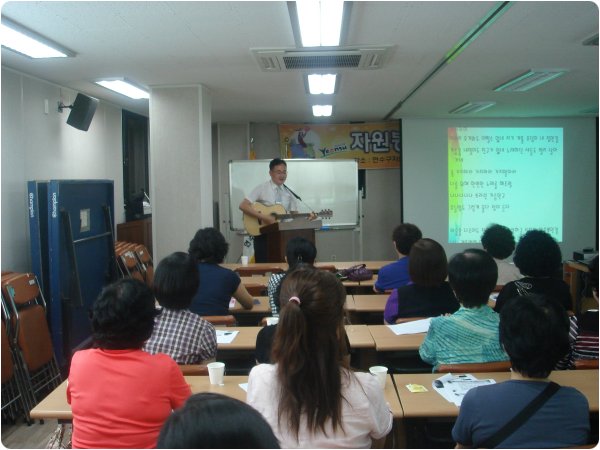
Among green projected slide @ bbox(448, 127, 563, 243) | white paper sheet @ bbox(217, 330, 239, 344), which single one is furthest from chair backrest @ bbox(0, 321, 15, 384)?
green projected slide @ bbox(448, 127, 563, 243)

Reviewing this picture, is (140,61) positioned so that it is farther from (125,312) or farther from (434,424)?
(434,424)

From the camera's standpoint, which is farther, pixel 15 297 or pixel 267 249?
pixel 267 249

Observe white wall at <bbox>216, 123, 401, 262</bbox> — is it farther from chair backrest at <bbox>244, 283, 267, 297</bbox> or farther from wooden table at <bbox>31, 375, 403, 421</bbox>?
wooden table at <bbox>31, 375, 403, 421</bbox>

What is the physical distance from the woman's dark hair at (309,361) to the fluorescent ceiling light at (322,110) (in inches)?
225

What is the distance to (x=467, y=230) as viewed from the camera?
8.12 metres

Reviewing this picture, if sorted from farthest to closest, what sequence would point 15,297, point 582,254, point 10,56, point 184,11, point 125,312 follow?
1. point 582,254
2. point 10,56
3. point 15,297
4. point 184,11
5. point 125,312

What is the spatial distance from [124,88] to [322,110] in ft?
9.24

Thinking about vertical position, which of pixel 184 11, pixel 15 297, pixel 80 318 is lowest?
pixel 80 318

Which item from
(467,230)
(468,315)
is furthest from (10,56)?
(467,230)

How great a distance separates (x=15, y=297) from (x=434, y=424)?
2946 mm

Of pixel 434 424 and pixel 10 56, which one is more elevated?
pixel 10 56

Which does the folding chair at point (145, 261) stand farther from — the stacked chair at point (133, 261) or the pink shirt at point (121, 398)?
the pink shirt at point (121, 398)

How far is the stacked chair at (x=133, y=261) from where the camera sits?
580cm

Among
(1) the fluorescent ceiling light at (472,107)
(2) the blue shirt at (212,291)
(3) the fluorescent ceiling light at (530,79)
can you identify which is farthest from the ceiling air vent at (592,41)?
(2) the blue shirt at (212,291)
